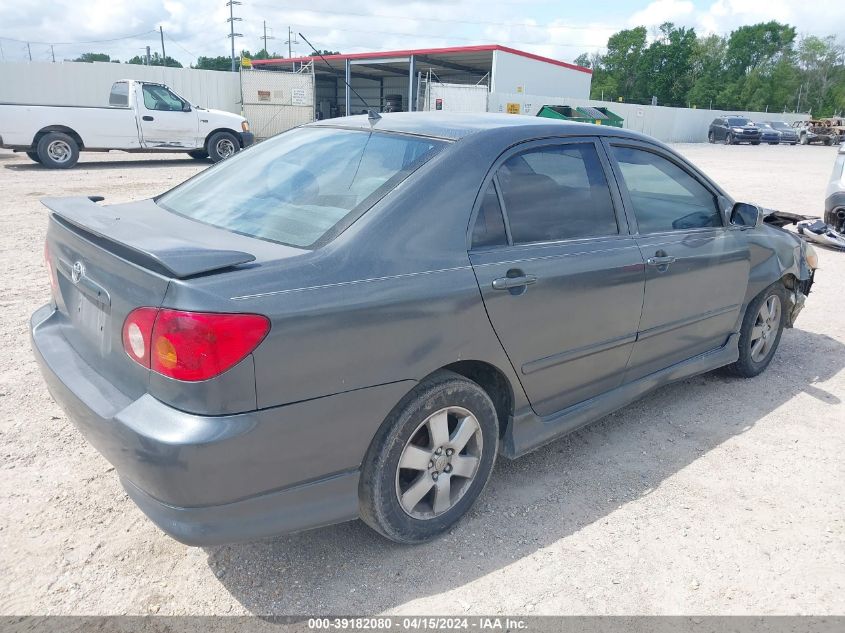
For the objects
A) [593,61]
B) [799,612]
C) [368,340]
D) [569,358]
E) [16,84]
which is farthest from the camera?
[593,61]

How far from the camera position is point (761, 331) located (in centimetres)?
469

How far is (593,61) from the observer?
103 metres

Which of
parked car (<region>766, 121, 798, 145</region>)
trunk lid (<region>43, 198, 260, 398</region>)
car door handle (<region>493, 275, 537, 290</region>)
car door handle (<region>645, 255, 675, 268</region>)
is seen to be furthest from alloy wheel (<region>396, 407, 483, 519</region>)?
parked car (<region>766, 121, 798, 145</region>)

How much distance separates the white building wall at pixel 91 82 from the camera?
2569 centimetres

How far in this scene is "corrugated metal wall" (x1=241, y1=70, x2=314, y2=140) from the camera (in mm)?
25828

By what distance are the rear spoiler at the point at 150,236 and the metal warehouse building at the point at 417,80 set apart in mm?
18907

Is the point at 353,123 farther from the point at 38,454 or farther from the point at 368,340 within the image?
the point at 38,454

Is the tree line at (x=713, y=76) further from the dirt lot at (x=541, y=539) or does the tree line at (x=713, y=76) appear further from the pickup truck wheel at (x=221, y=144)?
the dirt lot at (x=541, y=539)

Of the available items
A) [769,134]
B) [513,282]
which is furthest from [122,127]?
[769,134]

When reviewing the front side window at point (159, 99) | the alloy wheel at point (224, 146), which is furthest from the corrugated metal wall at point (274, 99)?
the front side window at point (159, 99)

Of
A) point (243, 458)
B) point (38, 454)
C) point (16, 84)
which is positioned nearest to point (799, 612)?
point (243, 458)

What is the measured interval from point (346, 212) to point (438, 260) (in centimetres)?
41

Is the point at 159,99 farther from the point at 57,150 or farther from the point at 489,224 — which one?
the point at 489,224

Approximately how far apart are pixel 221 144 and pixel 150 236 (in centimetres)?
1584
